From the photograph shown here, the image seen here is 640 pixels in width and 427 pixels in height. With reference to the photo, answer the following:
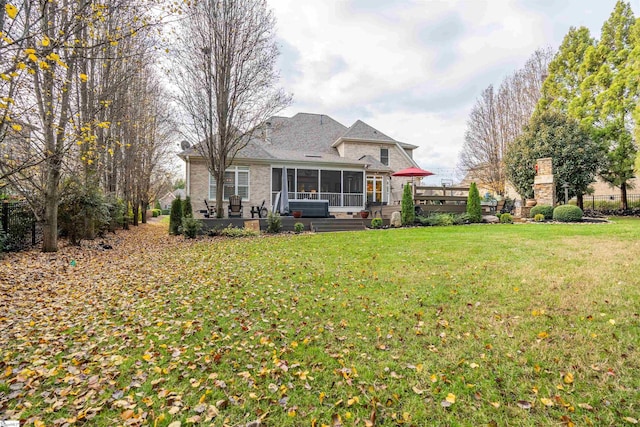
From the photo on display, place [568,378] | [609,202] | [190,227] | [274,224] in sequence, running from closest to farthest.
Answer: [568,378] → [190,227] → [274,224] → [609,202]

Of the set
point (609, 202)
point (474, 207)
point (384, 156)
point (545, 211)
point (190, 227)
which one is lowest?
point (190, 227)

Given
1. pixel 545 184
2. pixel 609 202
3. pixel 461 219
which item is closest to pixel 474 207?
pixel 461 219

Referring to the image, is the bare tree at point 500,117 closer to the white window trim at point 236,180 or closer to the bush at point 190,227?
the white window trim at point 236,180

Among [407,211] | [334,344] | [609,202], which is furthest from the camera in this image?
[609,202]

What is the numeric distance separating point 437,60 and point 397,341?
1324cm

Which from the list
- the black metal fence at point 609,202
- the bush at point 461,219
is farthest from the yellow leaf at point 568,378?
the black metal fence at point 609,202

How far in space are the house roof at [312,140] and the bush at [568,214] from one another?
982cm

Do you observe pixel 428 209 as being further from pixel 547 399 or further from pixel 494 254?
pixel 547 399

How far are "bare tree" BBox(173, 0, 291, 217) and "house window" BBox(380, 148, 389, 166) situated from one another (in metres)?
11.0

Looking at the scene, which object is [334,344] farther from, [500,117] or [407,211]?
[500,117]

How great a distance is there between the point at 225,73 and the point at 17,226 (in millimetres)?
8687

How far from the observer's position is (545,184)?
14.9 m

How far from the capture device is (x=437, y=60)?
13031 mm

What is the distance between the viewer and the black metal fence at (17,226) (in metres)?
8.05
